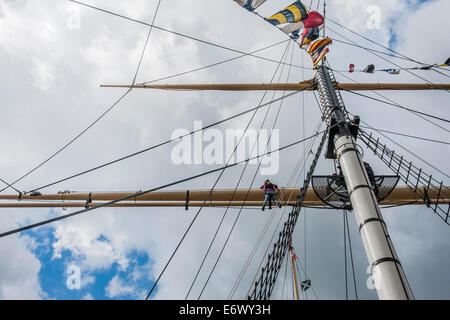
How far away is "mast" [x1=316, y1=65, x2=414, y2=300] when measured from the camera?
12.8 ft

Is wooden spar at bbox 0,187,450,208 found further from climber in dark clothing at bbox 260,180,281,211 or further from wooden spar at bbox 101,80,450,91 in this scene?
wooden spar at bbox 101,80,450,91

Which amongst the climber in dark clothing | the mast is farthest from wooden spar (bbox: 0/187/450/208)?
the mast

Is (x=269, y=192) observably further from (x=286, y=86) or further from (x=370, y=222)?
(x=286, y=86)

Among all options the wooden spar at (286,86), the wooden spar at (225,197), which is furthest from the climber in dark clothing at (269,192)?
the wooden spar at (286,86)

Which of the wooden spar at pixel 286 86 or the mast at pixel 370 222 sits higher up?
the wooden spar at pixel 286 86

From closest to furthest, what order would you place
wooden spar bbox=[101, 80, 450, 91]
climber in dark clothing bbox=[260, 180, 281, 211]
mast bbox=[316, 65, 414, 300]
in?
mast bbox=[316, 65, 414, 300]
climber in dark clothing bbox=[260, 180, 281, 211]
wooden spar bbox=[101, 80, 450, 91]

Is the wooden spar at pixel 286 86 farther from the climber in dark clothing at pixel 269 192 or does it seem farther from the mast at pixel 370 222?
the mast at pixel 370 222


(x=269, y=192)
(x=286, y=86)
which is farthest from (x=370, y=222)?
(x=286, y=86)

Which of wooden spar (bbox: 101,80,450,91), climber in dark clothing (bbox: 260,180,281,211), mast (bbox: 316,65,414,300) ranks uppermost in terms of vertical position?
wooden spar (bbox: 101,80,450,91)

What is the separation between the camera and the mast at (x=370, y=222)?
12.8 ft

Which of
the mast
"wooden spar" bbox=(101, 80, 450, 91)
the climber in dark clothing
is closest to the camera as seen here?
the mast
